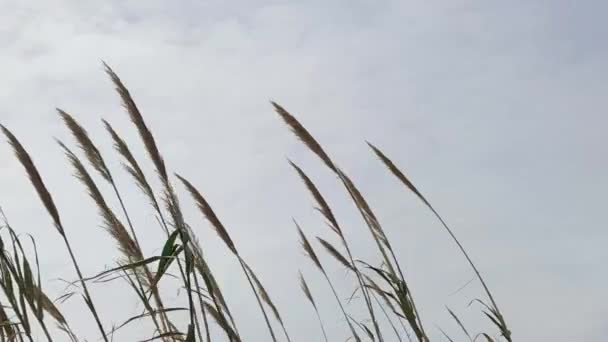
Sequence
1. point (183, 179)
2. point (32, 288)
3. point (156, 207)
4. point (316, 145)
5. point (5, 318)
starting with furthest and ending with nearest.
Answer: point (316, 145)
point (183, 179)
point (156, 207)
point (5, 318)
point (32, 288)

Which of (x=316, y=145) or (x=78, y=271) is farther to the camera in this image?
(x=316, y=145)

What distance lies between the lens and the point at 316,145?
3.24 metres

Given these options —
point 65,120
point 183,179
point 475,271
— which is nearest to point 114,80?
point 65,120

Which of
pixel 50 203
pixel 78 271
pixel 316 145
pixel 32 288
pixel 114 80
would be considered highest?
pixel 114 80

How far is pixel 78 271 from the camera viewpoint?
2975 mm

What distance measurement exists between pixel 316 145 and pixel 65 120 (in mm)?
1010

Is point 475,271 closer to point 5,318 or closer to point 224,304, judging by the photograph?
point 224,304

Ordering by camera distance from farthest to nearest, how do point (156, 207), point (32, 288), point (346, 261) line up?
1. point (346, 261)
2. point (156, 207)
3. point (32, 288)

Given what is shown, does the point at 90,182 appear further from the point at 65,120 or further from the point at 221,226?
the point at 221,226

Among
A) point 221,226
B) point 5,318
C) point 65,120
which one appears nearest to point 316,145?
point 221,226

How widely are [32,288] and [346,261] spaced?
1.60 metres

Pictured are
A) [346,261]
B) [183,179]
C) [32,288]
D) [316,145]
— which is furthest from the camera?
[346,261]

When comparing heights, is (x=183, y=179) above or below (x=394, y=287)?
above

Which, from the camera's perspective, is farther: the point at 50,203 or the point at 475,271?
the point at 475,271
